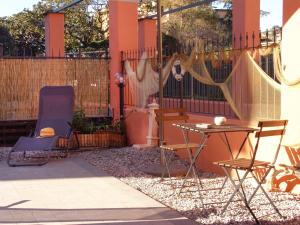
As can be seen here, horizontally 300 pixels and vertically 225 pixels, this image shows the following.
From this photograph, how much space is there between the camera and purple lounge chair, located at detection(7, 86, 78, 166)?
29.3ft

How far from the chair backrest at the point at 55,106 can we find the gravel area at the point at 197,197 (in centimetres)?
141

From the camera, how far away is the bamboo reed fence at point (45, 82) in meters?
10.9

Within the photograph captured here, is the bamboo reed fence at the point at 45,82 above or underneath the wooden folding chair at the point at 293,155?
above

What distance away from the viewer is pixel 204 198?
20.0 ft

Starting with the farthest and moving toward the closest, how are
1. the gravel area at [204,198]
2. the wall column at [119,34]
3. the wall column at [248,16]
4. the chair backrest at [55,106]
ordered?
the wall column at [248,16] < the wall column at [119,34] < the chair backrest at [55,106] < the gravel area at [204,198]

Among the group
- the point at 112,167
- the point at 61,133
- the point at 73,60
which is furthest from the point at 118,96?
the point at 112,167

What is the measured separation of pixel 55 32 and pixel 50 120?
8309 mm

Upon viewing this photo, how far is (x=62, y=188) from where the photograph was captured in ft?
22.1

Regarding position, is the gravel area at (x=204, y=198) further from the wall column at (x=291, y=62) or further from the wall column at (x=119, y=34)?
the wall column at (x=119, y=34)

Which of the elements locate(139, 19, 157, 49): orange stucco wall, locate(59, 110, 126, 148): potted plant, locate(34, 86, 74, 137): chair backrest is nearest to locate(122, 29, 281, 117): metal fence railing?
locate(59, 110, 126, 148): potted plant

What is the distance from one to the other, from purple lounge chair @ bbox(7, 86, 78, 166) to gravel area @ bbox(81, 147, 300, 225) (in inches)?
38.4

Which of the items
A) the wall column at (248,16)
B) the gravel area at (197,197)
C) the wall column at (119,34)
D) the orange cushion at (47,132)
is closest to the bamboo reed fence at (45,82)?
the wall column at (119,34)

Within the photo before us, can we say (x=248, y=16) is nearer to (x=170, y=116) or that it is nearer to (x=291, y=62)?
(x=170, y=116)

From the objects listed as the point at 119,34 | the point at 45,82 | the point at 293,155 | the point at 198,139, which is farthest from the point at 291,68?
the point at 45,82
